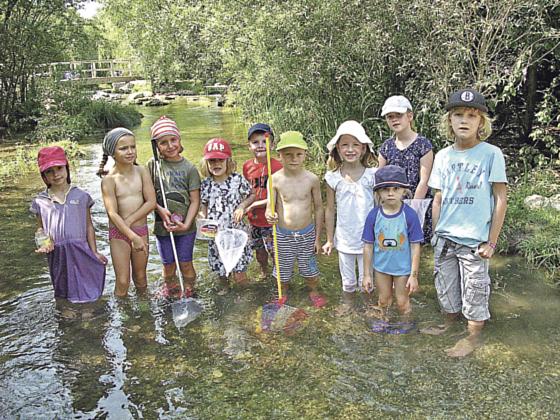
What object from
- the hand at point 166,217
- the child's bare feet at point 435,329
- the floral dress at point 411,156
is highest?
the floral dress at point 411,156

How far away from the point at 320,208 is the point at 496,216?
1.35 meters

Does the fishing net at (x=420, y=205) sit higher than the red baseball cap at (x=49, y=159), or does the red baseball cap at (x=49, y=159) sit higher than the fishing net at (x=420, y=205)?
the red baseball cap at (x=49, y=159)

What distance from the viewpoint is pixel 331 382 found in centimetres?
340

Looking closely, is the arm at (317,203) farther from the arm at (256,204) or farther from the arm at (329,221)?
the arm at (256,204)

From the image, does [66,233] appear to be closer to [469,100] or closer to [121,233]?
[121,233]

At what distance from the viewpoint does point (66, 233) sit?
13.4ft

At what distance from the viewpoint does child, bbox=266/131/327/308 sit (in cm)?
429

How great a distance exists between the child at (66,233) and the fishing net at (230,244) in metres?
0.92

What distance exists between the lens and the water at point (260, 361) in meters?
3.17

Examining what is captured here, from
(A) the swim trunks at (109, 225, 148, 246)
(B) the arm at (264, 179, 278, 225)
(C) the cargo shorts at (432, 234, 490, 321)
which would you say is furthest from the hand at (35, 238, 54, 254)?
(C) the cargo shorts at (432, 234, 490, 321)

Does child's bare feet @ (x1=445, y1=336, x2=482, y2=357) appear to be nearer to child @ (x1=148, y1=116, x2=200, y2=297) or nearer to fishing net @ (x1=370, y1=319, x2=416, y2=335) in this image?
fishing net @ (x1=370, y1=319, x2=416, y2=335)

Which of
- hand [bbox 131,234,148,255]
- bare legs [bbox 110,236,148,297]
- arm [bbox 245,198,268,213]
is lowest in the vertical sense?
bare legs [bbox 110,236,148,297]

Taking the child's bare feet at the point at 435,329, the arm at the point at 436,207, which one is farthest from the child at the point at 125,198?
the child's bare feet at the point at 435,329

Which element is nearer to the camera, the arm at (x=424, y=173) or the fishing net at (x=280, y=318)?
the fishing net at (x=280, y=318)
